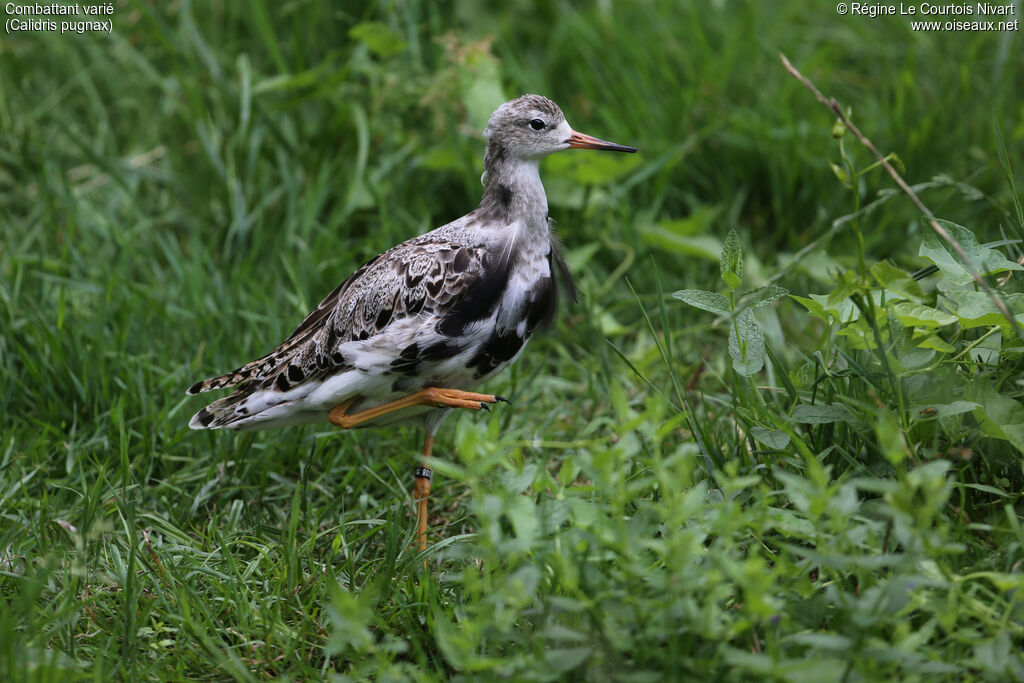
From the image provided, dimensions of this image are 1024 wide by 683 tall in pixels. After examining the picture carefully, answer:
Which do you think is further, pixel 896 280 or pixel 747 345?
pixel 747 345

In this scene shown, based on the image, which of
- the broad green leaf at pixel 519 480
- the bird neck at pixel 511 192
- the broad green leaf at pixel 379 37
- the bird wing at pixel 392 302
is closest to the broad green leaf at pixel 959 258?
the bird neck at pixel 511 192

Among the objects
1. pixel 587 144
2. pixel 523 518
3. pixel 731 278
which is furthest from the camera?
pixel 587 144

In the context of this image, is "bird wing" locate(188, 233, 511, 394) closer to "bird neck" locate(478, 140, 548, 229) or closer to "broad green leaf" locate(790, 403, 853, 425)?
"bird neck" locate(478, 140, 548, 229)

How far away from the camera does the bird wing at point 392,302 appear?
11.8 feet

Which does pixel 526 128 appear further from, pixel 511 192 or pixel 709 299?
pixel 709 299

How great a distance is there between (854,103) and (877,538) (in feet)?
13.7

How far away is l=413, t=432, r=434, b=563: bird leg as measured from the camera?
375 cm

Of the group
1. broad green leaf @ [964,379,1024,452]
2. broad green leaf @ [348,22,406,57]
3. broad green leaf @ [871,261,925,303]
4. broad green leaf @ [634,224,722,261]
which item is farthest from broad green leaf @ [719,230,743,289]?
broad green leaf @ [348,22,406,57]

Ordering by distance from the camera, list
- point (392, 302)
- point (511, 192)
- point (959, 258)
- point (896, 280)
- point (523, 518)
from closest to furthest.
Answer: point (523, 518)
point (896, 280)
point (959, 258)
point (392, 302)
point (511, 192)

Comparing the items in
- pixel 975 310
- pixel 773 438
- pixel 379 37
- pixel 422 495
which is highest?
pixel 379 37

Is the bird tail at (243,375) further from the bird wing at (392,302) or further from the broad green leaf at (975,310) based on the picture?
the broad green leaf at (975,310)

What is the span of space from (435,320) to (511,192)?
61cm

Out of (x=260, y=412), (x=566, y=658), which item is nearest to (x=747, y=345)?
(x=566, y=658)

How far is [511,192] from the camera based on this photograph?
3840mm
